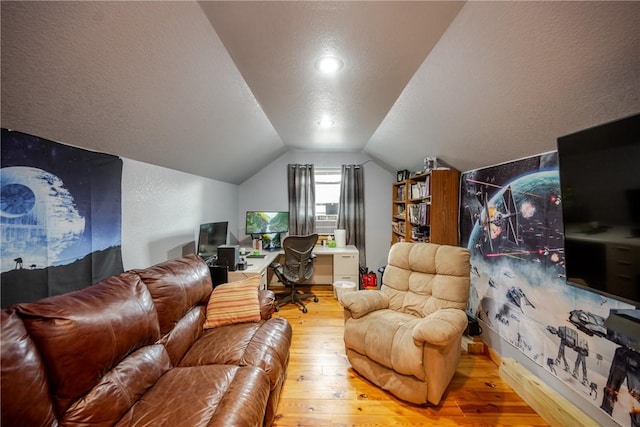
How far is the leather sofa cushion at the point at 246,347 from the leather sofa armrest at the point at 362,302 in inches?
21.5

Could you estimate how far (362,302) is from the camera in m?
2.15

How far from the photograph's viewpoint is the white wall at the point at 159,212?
1.86 metres

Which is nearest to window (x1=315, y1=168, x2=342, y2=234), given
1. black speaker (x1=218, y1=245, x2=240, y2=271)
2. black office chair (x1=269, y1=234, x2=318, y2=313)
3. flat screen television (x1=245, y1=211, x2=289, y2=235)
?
flat screen television (x1=245, y1=211, x2=289, y2=235)

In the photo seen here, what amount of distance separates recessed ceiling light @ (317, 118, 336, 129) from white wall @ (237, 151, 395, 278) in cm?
151

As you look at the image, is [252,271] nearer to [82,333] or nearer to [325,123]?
[82,333]

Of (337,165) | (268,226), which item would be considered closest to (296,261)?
(268,226)

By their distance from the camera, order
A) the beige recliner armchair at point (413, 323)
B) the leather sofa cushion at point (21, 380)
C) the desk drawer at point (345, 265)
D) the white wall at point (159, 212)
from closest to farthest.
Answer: the leather sofa cushion at point (21, 380), the beige recliner armchair at point (413, 323), the white wall at point (159, 212), the desk drawer at point (345, 265)

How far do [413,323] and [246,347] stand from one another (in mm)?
1292

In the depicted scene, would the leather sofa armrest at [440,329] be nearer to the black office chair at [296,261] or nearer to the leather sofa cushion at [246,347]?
the leather sofa cushion at [246,347]

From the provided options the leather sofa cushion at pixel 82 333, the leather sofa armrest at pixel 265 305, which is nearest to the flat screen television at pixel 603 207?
the leather sofa armrest at pixel 265 305

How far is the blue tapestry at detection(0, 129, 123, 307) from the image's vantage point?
1.12m

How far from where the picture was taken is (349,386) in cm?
197

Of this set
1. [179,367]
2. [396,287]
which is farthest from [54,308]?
[396,287]

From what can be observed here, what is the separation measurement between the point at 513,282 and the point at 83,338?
9.26ft
